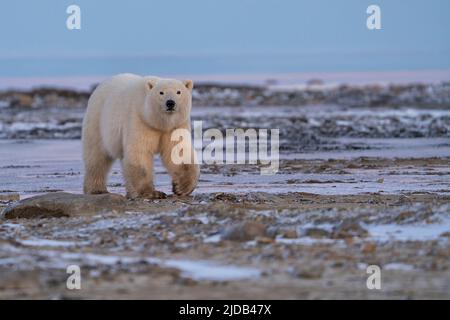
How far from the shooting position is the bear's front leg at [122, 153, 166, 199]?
417 inches

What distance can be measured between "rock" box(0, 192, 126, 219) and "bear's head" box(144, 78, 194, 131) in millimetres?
1530

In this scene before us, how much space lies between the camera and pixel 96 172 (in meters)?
11.6

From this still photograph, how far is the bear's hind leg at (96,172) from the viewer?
11625mm

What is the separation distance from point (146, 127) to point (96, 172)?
4.09 ft

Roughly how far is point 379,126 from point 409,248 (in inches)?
723

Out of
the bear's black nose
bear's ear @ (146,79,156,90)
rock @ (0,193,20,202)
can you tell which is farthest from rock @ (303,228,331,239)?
rock @ (0,193,20,202)

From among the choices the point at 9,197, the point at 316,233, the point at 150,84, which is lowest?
the point at 9,197

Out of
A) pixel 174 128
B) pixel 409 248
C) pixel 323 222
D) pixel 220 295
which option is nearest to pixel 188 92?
pixel 174 128

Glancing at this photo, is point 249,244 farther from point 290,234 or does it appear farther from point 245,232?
point 290,234

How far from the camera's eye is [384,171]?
44.3 feet

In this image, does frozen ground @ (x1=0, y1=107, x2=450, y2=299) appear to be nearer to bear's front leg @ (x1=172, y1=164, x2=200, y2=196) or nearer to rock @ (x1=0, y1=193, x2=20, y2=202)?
rock @ (x1=0, y1=193, x2=20, y2=202)

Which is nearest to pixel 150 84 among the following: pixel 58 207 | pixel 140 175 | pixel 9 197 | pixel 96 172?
pixel 140 175

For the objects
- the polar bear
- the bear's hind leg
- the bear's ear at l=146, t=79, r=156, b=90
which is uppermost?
the bear's ear at l=146, t=79, r=156, b=90
